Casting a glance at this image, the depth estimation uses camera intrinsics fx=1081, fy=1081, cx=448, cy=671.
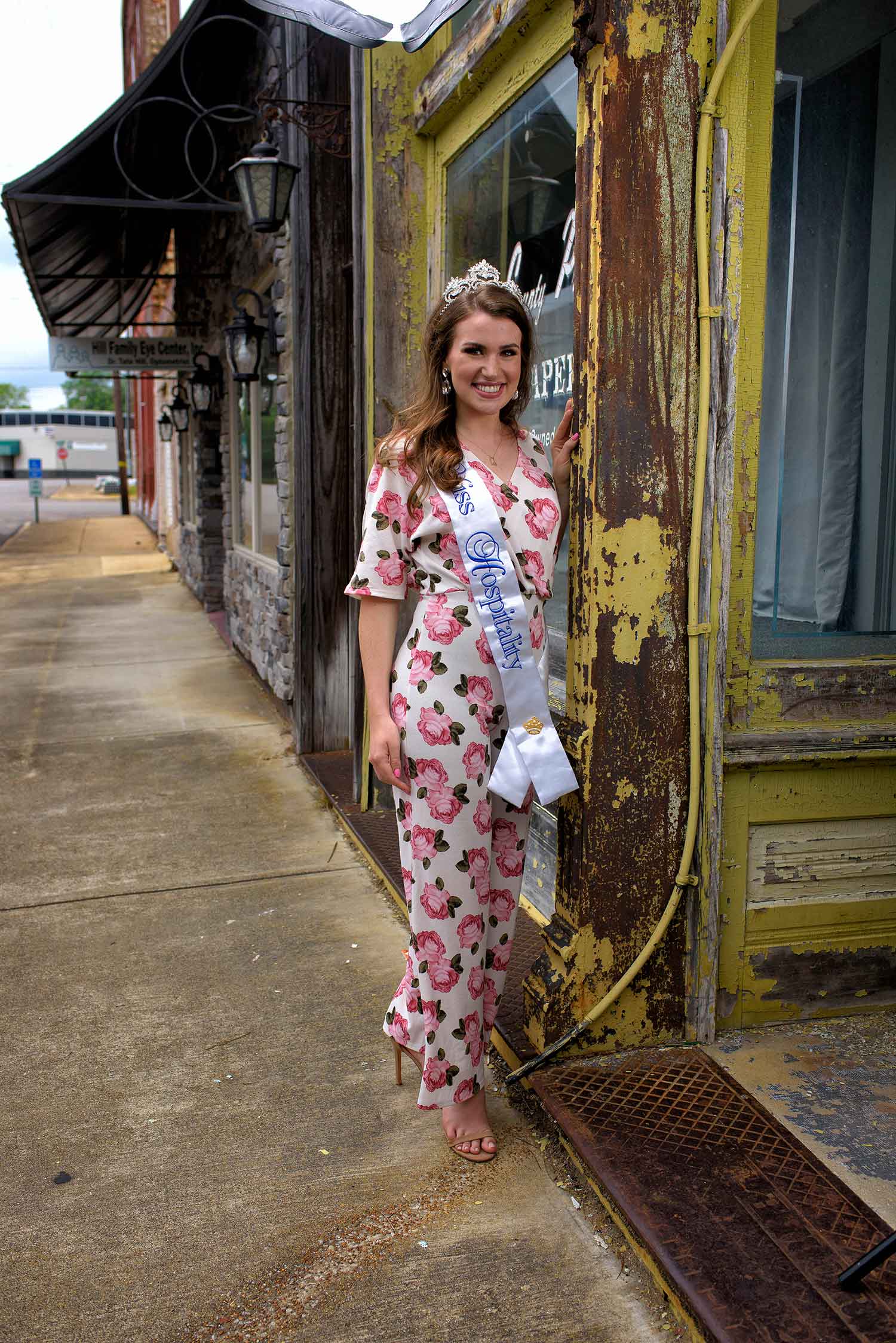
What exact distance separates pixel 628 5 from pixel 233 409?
7503 mm

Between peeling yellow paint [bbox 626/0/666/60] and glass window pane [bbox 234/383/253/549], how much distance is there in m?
6.43

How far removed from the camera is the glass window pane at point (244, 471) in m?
8.70

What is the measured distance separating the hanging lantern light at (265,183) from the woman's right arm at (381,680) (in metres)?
3.70

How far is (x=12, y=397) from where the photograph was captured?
134 m

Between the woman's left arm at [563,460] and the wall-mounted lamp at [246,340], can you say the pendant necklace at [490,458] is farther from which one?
the wall-mounted lamp at [246,340]

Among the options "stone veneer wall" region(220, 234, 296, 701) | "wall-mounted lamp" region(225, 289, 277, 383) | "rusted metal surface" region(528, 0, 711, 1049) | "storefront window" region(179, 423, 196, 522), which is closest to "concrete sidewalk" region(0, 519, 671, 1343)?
"rusted metal surface" region(528, 0, 711, 1049)

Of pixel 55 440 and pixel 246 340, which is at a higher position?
pixel 55 440

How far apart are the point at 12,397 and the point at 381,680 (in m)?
146

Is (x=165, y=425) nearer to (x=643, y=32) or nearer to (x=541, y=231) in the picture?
(x=541, y=231)

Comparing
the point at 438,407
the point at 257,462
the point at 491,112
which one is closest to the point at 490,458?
the point at 438,407

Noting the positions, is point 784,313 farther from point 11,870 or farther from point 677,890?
point 11,870

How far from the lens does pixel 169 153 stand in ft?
28.7

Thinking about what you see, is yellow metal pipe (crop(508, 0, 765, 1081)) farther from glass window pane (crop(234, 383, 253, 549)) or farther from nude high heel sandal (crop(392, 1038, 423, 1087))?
glass window pane (crop(234, 383, 253, 549))

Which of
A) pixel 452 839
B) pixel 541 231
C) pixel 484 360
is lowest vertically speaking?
pixel 452 839
